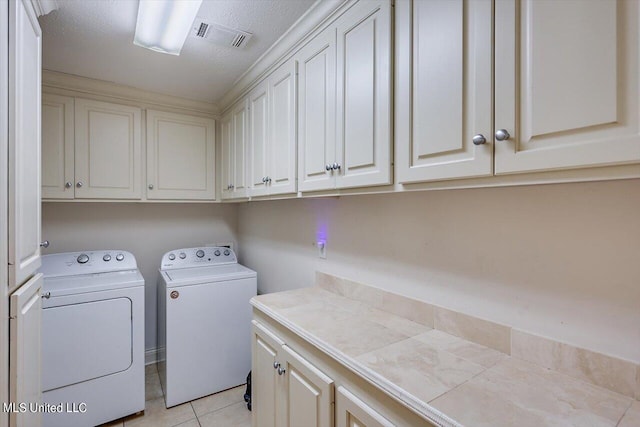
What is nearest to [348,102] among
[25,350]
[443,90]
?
[443,90]

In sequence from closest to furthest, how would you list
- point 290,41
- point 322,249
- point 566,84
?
point 566,84, point 290,41, point 322,249

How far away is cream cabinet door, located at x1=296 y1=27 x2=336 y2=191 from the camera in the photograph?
142 cm

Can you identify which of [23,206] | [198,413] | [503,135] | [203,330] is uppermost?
[503,135]

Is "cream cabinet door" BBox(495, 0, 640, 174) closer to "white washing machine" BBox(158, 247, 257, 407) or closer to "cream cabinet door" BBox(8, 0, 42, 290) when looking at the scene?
"cream cabinet door" BBox(8, 0, 42, 290)

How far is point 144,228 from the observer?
287 cm

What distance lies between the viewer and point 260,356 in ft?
5.37

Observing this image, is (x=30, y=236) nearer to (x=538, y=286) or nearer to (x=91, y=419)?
(x=91, y=419)

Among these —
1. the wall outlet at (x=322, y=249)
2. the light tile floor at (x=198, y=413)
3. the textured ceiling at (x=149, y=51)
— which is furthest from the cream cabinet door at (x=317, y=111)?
the light tile floor at (x=198, y=413)

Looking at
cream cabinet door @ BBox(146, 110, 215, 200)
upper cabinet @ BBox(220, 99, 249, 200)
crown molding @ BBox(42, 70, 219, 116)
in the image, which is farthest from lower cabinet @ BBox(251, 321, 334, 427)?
crown molding @ BBox(42, 70, 219, 116)

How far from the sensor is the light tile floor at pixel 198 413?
2.06m

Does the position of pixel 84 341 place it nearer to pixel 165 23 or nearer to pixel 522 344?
pixel 165 23

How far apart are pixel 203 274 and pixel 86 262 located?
0.88m

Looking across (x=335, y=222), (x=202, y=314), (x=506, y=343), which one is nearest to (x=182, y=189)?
(x=202, y=314)

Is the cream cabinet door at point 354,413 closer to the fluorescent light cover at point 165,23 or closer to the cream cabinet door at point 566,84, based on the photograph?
the cream cabinet door at point 566,84
